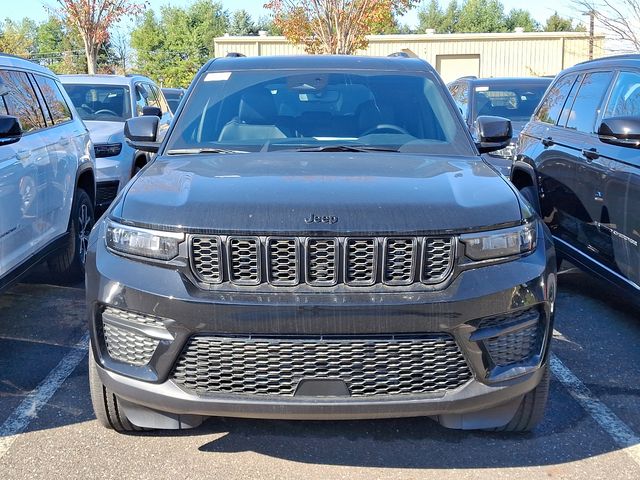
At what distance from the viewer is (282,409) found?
2854 mm

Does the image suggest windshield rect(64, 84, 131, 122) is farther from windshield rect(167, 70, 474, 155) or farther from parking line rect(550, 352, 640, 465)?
parking line rect(550, 352, 640, 465)

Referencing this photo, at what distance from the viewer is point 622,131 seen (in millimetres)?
4516

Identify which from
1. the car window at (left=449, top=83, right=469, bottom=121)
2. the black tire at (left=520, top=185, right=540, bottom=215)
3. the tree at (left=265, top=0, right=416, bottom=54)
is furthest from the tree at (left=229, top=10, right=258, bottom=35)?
the black tire at (left=520, top=185, right=540, bottom=215)

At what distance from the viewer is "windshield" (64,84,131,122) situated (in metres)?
9.78

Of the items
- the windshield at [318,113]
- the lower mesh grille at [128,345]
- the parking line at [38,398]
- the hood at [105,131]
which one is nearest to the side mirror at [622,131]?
the windshield at [318,113]

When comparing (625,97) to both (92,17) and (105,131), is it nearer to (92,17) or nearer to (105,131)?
(105,131)

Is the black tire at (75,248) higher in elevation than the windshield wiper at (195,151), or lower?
lower

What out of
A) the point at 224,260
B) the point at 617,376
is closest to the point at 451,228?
the point at 224,260

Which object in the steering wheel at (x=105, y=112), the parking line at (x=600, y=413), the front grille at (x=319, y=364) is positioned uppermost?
the steering wheel at (x=105, y=112)

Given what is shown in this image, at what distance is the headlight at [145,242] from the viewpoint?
2.89 metres

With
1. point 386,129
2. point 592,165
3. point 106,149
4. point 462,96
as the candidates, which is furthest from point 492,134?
point 462,96

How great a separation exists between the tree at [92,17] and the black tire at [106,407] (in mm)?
18694

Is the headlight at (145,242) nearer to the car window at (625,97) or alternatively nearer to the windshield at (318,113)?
the windshield at (318,113)

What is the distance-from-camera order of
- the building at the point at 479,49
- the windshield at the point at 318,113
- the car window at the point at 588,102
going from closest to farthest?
the windshield at the point at 318,113
the car window at the point at 588,102
the building at the point at 479,49
